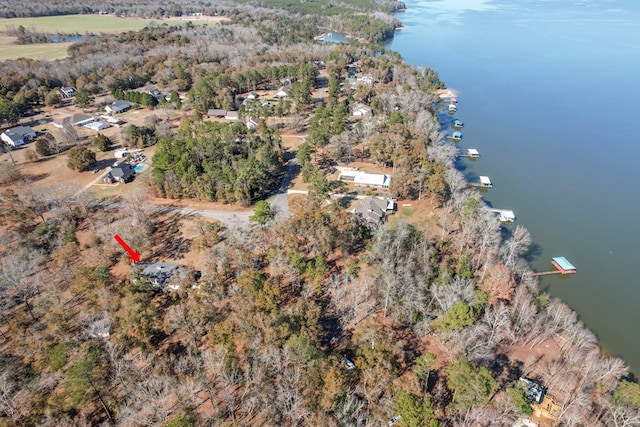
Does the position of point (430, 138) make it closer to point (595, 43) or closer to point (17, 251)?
point (17, 251)

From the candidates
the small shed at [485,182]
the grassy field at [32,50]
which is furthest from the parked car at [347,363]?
the grassy field at [32,50]

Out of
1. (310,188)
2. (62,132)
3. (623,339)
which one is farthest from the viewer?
(62,132)

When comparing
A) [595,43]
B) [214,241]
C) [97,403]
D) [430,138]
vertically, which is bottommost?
[97,403]

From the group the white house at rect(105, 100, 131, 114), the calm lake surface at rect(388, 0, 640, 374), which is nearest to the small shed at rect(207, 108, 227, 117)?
the white house at rect(105, 100, 131, 114)

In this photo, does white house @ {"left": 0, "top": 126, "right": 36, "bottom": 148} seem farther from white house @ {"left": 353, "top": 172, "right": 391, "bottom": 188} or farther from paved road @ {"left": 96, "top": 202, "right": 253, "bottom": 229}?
white house @ {"left": 353, "top": 172, "right": 391, "bottom": 188}

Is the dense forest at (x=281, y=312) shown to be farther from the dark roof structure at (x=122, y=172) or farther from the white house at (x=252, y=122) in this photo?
the white house at (x=252, y=122)

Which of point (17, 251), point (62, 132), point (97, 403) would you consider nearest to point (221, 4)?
point (62, 132)
